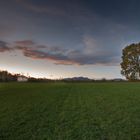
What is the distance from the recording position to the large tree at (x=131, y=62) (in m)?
79.5

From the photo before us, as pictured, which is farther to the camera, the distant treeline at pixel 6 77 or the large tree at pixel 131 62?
the distant treeline at pixel 6 77

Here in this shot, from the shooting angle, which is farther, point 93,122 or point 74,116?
point 74,116

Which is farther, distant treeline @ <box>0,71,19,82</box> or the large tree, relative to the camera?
distant treeline @ <box>0,71,19,82</box>

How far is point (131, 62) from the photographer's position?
8081 centimetres

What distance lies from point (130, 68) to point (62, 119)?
71985mm

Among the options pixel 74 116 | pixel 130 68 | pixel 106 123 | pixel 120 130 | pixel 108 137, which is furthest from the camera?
pixel 130 68

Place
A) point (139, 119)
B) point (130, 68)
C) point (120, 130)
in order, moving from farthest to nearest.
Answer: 1. point (130, 68)
2. point (139, 119)
3. point (120, 130)

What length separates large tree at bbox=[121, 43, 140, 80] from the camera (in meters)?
79.5

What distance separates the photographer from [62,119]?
38.1ft

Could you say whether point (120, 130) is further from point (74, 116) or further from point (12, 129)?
point (12, 129)

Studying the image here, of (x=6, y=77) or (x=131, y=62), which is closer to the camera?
(x=131, y=62)

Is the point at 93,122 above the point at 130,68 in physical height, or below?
below

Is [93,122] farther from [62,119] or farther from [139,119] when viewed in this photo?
[139,119]

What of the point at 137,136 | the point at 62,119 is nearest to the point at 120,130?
the point at 137,136
